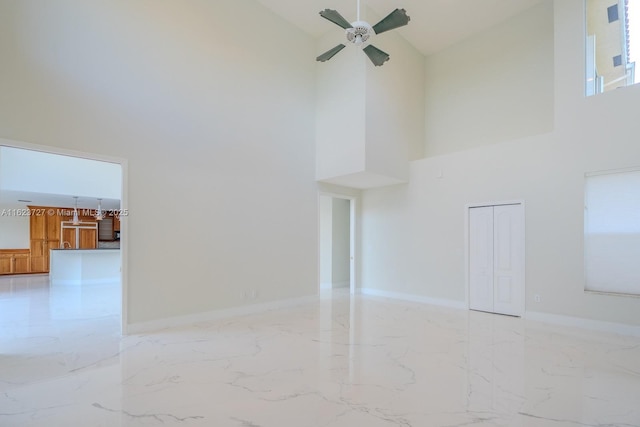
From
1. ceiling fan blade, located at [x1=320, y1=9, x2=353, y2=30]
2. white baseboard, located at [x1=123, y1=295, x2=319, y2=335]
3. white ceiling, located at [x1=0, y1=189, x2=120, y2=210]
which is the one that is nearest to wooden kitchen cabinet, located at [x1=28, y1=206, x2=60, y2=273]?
white ceiling, located at [x1=0, y1=189, x2=120, y2=210]

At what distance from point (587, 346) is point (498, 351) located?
3.68ft

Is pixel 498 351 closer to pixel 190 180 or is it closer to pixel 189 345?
pixel 189 345

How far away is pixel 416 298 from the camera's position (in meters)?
6.19

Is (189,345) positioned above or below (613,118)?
below

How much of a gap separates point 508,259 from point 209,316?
4.91 metres

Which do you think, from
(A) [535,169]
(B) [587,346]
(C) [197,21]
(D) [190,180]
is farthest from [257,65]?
(B) [587,346]

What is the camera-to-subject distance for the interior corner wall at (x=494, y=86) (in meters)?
5.48

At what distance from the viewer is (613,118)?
13.9 ft

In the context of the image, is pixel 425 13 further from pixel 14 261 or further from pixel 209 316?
pixel 14 261

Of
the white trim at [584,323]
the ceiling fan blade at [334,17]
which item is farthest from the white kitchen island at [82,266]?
the white trim at [584,323]

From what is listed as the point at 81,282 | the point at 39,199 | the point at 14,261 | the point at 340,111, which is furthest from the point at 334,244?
the point at 14,261

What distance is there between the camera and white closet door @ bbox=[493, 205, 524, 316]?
498cm

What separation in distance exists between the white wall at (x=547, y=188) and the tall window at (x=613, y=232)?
0.57 ft

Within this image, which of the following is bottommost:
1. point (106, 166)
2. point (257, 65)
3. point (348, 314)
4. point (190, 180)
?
point (348, 314)
